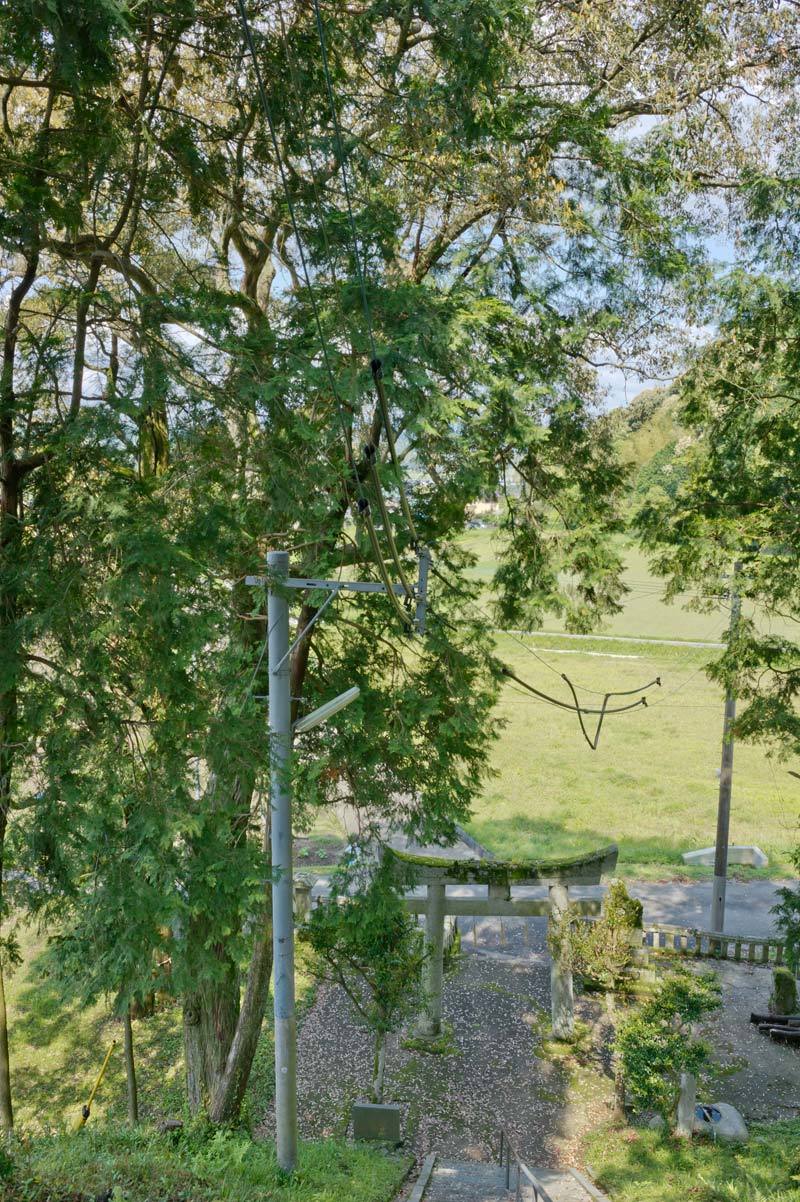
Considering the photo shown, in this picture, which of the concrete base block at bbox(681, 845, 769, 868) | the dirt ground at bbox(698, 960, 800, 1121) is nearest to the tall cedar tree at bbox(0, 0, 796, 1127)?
the dirt ground at bbox(698, 960, 800, 1121)

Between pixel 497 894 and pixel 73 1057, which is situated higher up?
pixel 497 894

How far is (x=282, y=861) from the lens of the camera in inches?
294

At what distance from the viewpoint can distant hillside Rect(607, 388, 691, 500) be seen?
12078 mm

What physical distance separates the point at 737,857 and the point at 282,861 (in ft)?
57.3

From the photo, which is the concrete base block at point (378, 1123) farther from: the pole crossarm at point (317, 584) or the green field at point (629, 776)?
the green field at point (629, 776)

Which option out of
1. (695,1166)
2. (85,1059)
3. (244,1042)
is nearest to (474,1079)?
(695,1166)

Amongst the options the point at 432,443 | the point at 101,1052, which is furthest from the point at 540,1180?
the point at 432,443

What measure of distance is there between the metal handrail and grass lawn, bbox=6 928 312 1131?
9.95 feet

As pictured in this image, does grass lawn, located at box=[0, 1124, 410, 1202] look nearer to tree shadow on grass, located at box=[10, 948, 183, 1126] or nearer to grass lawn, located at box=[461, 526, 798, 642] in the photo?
tree shadow on grass, located at box=[10, 948, 183, 1126]

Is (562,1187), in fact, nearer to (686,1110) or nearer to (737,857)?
(686,1110)

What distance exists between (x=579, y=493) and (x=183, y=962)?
6998 mm

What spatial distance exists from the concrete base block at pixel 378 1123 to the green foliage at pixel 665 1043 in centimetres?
277

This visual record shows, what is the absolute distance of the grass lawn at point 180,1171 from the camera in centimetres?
511

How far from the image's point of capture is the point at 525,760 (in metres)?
30.6
